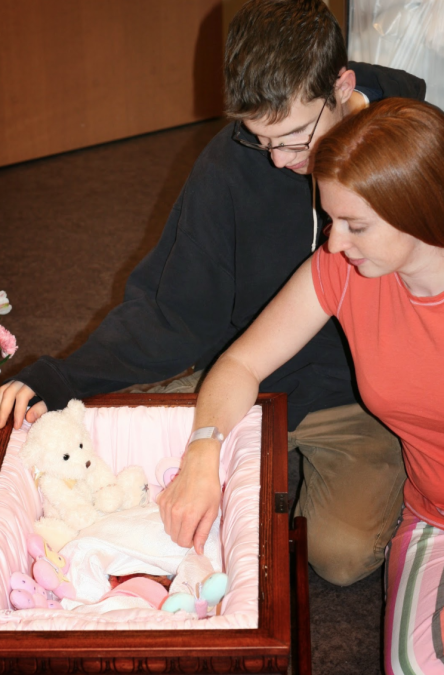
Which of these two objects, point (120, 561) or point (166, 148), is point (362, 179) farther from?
point (166, 148)

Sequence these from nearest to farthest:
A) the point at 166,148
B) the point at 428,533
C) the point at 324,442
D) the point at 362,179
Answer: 1. the point at 362,179
2. the point at 428,533
3. the point at 324,442
4. the point at 166,148

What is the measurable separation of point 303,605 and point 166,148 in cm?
332

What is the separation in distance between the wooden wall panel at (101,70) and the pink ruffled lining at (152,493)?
9.36ft

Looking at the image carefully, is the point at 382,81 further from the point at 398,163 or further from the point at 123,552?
the point at 123,552

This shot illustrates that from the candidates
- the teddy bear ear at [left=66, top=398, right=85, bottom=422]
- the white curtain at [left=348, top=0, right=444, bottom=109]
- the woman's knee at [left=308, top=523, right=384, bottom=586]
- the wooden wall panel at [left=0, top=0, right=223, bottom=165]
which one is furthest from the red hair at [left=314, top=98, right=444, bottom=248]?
the wooden wall panel at [left=0, top=0, right=223, bottom=165]

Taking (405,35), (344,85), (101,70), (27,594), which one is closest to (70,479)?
(27,594)

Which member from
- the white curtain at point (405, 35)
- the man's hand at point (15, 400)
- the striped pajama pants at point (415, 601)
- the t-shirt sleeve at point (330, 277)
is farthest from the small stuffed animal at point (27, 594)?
the white curtain at point (405, 35)

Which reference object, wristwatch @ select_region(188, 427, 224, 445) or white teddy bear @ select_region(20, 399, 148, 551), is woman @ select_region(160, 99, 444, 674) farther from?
white teddy bear @ select_region(20, 399, 148, 551)

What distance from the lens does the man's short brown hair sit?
3.52 feet

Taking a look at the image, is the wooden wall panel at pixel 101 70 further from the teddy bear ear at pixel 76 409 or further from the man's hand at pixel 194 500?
the man's hand at pixel 194 500

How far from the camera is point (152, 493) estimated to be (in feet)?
3.98

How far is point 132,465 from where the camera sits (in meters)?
1.23

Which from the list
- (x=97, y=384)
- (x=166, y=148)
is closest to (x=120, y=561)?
(x=97, y=384)

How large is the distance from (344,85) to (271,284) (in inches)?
14.7
